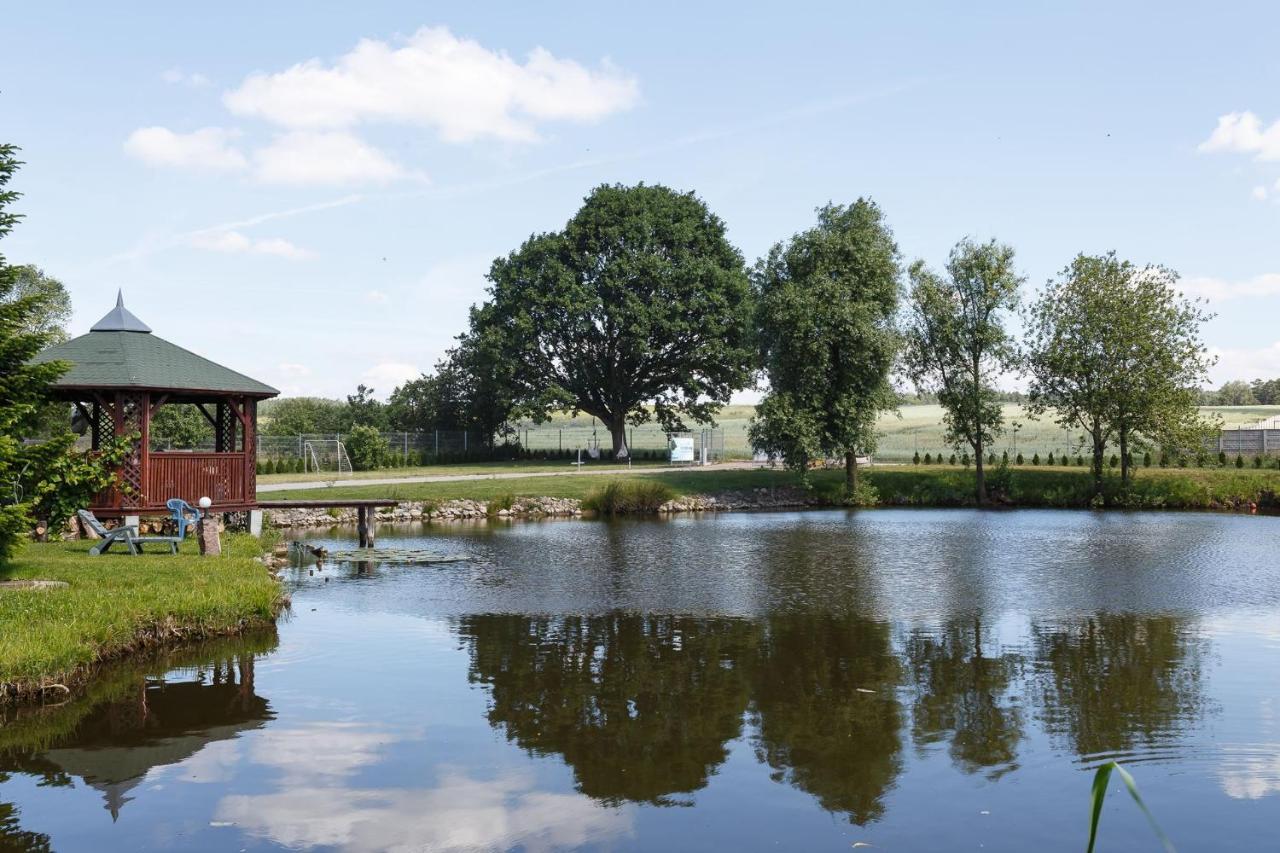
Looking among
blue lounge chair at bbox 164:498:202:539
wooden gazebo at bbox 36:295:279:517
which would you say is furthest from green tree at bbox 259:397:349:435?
blue lounge chair at bbox 164:498:202:539

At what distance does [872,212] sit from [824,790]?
40.4m

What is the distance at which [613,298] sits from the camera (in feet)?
198

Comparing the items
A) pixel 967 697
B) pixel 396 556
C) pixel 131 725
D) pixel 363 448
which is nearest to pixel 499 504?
pixel 396 556

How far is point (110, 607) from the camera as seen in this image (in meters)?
14.7

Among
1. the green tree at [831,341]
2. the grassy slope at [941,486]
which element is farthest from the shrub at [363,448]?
the green tree at [831,341]

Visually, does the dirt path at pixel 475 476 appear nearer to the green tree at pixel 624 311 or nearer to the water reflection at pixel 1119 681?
the green tree at pixel 624 311

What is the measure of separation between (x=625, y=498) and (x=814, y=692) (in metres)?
30.1

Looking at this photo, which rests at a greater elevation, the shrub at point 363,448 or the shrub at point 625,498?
the shrub at point 363,448

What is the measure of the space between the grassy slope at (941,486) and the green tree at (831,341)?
3.40 m

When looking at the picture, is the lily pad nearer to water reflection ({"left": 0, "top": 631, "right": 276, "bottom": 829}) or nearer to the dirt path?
water reflection ({"left": 0, "top": 631, "right": 276, "bottom": 829})

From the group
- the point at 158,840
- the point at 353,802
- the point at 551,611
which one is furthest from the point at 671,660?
the point at 158,840

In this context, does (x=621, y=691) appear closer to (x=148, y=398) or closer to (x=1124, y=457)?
(x=148, y=398)

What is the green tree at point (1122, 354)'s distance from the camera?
44.4m

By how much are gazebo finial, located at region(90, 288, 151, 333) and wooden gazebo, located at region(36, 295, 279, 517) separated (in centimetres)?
2
